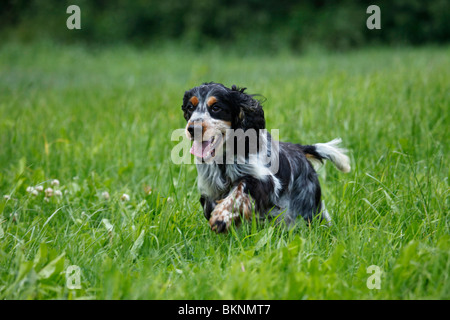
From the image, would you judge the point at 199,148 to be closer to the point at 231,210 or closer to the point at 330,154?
the point at 231,210

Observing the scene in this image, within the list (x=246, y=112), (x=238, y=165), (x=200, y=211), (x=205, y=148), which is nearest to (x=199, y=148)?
(x=205, y=148)

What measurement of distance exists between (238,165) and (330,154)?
824mm

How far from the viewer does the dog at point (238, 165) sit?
118 inches

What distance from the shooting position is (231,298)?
2248 mm

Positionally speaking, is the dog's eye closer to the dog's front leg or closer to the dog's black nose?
the dog's black nose

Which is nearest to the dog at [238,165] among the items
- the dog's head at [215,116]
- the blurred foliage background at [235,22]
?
the dog's head at [215,116]

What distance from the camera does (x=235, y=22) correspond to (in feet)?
73.4

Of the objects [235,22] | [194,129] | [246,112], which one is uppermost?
[235,22]

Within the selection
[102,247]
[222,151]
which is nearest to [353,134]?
[222,151]

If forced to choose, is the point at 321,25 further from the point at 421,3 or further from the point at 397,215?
the point at 397,215

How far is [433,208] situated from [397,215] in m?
0.25

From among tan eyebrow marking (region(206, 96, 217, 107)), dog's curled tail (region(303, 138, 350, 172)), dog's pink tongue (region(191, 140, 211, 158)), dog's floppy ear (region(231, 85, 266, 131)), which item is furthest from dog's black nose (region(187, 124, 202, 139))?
dog's curled tail (region(303, 138, 350, 172))

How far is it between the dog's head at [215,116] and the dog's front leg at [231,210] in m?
0.30

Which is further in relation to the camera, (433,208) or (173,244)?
(433,208)
